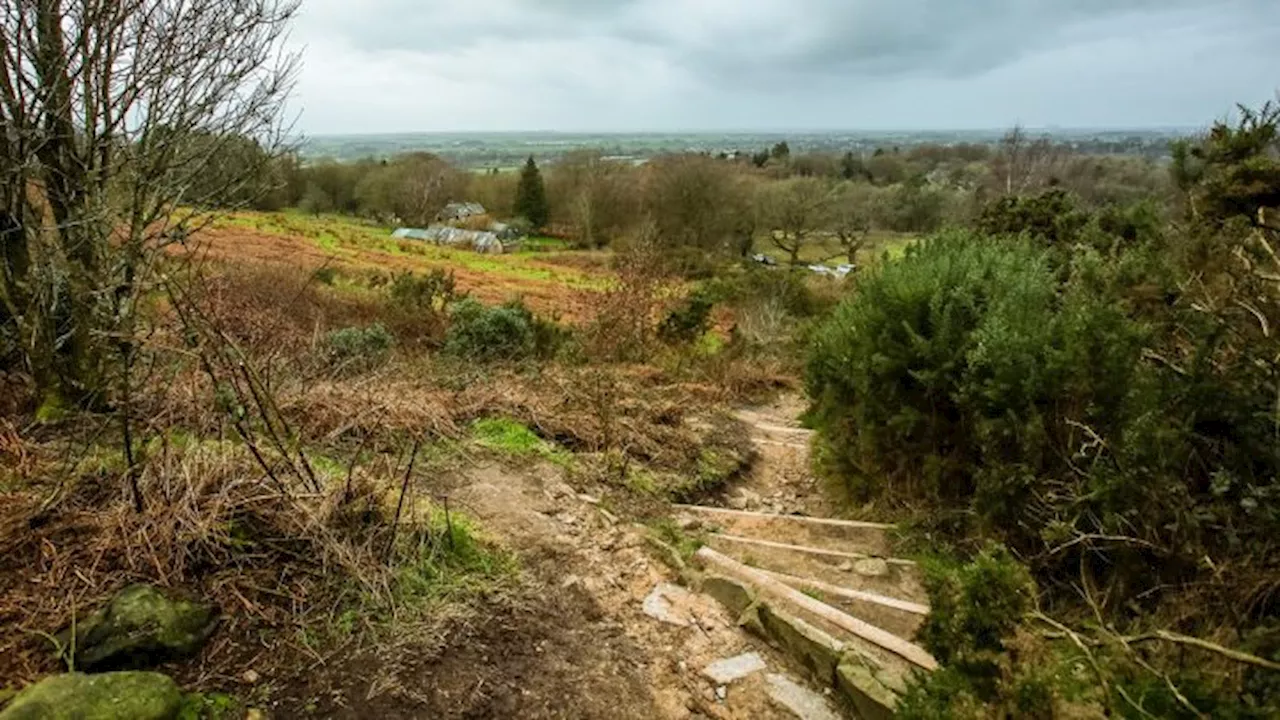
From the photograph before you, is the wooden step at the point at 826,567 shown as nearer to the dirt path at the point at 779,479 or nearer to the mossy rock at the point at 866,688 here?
the mossy rock at the point at 866,688

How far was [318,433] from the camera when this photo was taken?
5.89 metres

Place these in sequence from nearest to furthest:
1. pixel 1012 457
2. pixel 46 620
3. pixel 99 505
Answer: pixel 46 620 < pixel 99 505 < pixel 1012 457

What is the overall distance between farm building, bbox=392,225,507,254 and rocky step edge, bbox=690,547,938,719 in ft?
116

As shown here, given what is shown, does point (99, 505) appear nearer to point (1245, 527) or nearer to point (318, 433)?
point (318, 433)

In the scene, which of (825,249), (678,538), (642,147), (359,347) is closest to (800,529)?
(678,538)

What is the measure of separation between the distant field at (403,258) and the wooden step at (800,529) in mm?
10794

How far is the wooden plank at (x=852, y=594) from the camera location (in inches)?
174

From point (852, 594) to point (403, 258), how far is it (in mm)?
25951

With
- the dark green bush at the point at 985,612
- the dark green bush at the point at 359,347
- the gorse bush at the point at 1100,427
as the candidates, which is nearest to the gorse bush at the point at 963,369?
the gorse bush at the point at 1100,427

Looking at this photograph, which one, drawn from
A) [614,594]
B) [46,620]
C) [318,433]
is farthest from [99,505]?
[614,594]

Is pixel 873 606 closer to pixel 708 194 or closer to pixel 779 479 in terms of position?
pixel 779 479

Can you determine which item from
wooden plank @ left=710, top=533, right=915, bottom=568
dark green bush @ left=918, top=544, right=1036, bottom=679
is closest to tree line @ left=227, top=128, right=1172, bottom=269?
wooden plank @ left=710, top=533, right=915, bottom=568

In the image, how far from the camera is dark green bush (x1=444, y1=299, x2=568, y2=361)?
35.6ft

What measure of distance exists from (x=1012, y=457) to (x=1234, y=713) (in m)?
3.23
